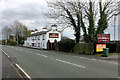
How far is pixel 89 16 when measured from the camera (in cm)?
2370

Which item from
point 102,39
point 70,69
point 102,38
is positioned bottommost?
point 70,69

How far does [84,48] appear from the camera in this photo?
21500 mm

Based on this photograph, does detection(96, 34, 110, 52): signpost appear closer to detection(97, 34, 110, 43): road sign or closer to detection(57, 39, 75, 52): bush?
detection(97, 34, 110, 43): road sign

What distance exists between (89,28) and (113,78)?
689 inches

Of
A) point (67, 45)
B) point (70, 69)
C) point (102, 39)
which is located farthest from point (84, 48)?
point (70, 69)

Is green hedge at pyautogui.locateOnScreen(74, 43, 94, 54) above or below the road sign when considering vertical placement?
below

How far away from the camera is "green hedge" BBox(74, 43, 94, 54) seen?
20.2 metres

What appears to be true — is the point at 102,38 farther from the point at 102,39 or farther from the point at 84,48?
the point at 84,48

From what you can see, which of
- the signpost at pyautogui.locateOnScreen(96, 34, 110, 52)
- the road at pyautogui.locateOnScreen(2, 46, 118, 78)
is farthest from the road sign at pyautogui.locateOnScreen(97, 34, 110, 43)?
the road at pyautogui.locateOnScreen(2, 46, 118, 78)

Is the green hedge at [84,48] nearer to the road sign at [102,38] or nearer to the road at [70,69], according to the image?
the road sign at [102,38]

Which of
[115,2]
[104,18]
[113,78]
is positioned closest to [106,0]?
[115,2]

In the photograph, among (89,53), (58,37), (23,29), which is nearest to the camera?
(89,53)

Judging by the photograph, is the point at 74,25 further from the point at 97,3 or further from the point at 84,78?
the point at 84,78

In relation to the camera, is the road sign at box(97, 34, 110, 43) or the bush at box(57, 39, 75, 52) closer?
the road sign at box(97, 34, 110, 43)
